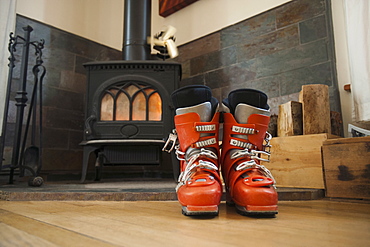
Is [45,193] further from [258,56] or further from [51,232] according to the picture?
[258,56]

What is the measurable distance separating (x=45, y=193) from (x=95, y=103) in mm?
765

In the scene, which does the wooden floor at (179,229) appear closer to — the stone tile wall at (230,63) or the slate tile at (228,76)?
the stone tile wall at (230,63)

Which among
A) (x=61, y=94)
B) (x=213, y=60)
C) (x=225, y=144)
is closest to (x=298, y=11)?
(x=213, y=60)

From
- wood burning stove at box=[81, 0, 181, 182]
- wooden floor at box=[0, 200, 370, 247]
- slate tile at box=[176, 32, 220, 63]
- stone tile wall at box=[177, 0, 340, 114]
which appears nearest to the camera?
wooden floor at box=[0, 200, 370, 247]

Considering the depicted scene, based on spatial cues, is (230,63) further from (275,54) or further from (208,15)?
(208,15)

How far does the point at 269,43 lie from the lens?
6.64 ft

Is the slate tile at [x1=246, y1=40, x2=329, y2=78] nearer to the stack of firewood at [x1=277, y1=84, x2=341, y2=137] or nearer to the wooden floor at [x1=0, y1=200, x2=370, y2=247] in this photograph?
the stack of firewood at [x1=277, y1=84, x2=341, y2=137]

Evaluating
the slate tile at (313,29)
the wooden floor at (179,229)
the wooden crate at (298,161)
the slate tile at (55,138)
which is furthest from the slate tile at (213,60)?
the wooden floor at (179,229)

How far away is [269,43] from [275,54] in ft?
0.32

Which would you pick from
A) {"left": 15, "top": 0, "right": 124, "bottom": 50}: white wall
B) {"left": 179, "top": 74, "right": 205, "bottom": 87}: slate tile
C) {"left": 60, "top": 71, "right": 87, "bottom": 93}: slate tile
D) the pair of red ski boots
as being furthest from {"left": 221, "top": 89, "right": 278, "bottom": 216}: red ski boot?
{"left": 15, "top": 0, "right": 124, "bottom": 50}: white wall

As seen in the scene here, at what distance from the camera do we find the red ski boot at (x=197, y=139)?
700mm

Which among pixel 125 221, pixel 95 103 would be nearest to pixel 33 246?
pixel 125 221

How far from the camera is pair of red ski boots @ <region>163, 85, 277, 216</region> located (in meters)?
0.69

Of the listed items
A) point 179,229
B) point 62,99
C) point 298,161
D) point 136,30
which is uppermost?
point 136,30
